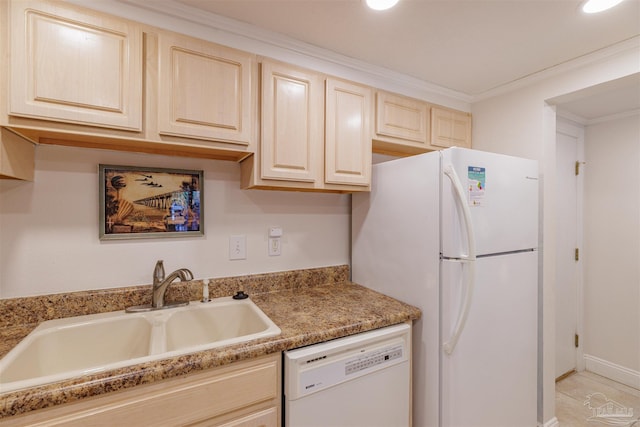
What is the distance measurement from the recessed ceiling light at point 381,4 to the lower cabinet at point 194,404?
1510 mm

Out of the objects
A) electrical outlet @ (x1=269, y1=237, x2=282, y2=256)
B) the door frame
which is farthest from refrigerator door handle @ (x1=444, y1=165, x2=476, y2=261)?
A: the door frame

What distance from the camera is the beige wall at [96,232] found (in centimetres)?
129

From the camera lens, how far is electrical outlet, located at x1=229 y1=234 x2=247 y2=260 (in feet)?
5.57

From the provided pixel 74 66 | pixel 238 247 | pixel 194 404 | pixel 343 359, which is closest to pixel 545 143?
pixel 343 359

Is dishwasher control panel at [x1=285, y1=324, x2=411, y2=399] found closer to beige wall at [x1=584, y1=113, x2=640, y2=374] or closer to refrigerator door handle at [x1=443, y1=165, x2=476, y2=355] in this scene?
refrigerator door handle at [x1=443, y1=165, x2=476, y2=355]

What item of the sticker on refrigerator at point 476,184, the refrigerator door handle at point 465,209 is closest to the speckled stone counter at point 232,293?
the refrigerator door handle at point 465,209

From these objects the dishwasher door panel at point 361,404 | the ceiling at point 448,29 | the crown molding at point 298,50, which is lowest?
the dishwasher door panel at point 361,404

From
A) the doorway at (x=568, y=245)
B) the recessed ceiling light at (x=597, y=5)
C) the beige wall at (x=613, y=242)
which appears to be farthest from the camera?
the doorway at (x=568, y=245)

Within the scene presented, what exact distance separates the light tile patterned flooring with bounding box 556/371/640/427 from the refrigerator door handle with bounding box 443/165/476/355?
1461 millimetres

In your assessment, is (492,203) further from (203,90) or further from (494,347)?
(203,90)

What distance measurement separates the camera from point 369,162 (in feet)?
Answer: 5.74

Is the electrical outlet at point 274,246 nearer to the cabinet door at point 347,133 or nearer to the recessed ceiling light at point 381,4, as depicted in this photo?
the cabinet door at point 347,133

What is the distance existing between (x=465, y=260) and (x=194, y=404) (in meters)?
1.22

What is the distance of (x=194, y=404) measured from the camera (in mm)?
1011
